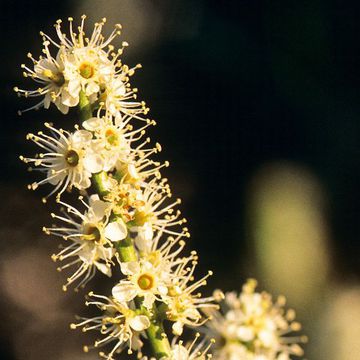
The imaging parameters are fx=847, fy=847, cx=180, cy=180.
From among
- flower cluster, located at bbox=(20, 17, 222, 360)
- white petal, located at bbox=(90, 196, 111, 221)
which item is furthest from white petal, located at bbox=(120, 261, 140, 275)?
white petal, located at bbox=(90, 196, 111, 221)

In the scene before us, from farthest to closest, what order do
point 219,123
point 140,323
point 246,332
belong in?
point 219,123, point 246,332, point 140,323

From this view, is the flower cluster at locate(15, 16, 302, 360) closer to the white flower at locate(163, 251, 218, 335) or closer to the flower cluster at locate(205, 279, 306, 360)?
the white flower at locate(163, 251, 218, 335)

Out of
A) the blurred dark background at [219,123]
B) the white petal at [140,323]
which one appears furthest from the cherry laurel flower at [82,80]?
the blurred dark background at [219,123]

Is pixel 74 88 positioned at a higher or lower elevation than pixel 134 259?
higher

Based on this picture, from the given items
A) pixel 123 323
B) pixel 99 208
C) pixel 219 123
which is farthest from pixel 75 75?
pixel 219 123

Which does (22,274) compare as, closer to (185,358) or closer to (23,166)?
(23,166)

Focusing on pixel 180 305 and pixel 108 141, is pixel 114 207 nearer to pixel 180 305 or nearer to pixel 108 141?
pixel 108 141
